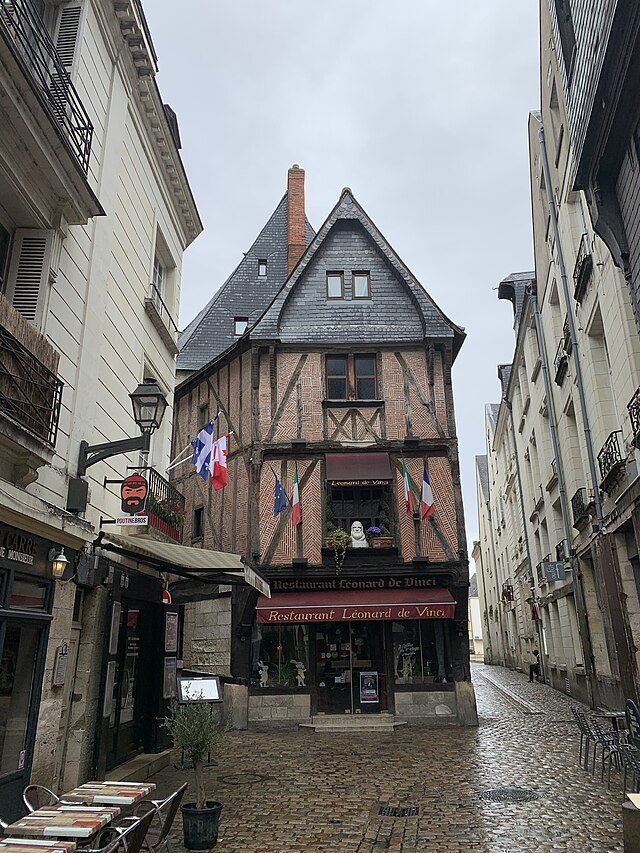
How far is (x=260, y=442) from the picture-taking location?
1500cm

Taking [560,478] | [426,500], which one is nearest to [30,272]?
[426,500]

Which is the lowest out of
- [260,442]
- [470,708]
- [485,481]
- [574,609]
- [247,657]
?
[470,708]

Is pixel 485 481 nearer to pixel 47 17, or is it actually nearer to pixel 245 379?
pixel 245 379

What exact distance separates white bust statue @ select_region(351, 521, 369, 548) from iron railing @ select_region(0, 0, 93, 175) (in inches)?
368

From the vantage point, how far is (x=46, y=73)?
22.6 feet

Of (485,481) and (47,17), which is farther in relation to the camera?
(485,481)

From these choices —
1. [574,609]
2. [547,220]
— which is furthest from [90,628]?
[547,220]

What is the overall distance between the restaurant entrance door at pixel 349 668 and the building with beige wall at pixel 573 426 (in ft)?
15.2

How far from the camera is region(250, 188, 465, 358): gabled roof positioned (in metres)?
15.8

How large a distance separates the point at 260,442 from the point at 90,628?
761 cm

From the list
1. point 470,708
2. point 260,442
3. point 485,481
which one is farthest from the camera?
point 485,481

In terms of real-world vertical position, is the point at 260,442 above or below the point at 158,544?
above

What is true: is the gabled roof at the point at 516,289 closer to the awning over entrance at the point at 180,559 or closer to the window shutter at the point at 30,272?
the awning over entrance at the point at 180,559

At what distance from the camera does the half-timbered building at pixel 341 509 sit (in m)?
13.7
